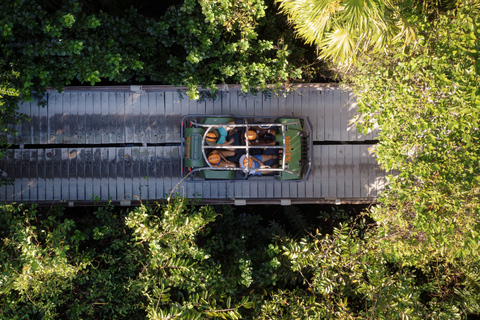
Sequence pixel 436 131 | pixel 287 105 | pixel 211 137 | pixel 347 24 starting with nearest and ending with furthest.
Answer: pixel 347 24 < pixel 436 131 < pixel 211 137 < pixel 287 105

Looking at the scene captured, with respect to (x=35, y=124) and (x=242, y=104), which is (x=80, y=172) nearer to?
(x=35, y=124)

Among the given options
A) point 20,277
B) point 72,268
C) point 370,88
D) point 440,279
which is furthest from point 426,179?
point 20,277

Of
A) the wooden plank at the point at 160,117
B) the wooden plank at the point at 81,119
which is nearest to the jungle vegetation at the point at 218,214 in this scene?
the wooden plank at the point at 160,117

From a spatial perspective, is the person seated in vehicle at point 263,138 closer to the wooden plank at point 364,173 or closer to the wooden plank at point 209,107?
the wooden plank at point 209,107

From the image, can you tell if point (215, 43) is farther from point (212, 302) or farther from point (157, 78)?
point (212, 302)

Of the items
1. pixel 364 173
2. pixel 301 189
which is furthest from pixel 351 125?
pixel 301 189

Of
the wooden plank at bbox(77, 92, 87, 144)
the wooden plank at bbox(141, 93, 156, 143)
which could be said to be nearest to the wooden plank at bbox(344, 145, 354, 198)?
the wooden plank at bbox(141, 93, 156, 143)
